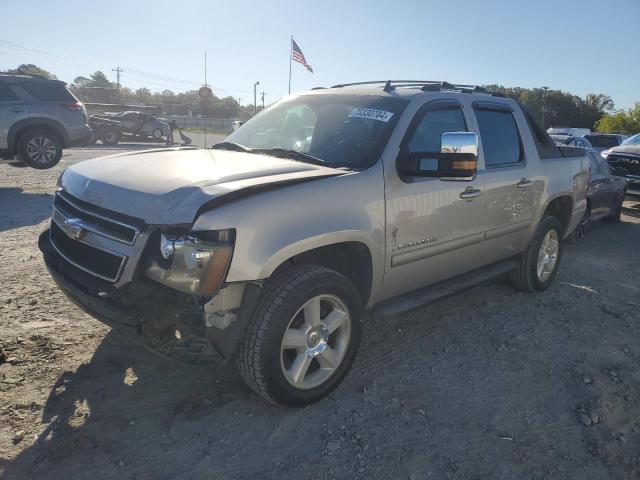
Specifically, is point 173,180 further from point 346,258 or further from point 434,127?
point 434,127

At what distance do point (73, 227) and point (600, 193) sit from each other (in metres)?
8.00

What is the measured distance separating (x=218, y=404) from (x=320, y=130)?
1963mm

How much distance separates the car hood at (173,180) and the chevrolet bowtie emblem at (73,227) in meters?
0.14

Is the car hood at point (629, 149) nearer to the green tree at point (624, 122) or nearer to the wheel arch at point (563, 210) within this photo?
the wheel arch at point (563, 210)

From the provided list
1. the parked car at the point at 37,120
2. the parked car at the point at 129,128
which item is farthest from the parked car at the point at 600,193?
the parked car at the point at 129,128

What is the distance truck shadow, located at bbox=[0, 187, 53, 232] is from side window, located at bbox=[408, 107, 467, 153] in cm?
536

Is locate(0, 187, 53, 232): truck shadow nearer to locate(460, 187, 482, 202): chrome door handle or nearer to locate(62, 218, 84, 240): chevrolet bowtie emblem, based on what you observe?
locate(62, 218, 84, 240): chevrolet bowtie emblem

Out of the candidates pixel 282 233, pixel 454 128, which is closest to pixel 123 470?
pixel 282 233

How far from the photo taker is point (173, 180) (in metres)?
2.69

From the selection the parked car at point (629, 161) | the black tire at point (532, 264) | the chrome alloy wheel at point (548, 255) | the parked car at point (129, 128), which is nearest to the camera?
the black tire at point (532, 264)

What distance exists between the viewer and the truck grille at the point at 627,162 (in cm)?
1033

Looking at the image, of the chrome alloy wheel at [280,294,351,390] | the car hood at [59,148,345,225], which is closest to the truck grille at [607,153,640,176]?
the car hood at [59,148,345,225]

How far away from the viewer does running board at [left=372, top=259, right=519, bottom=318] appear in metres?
3.34

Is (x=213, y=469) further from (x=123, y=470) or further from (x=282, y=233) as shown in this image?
(x=282, y=233)
